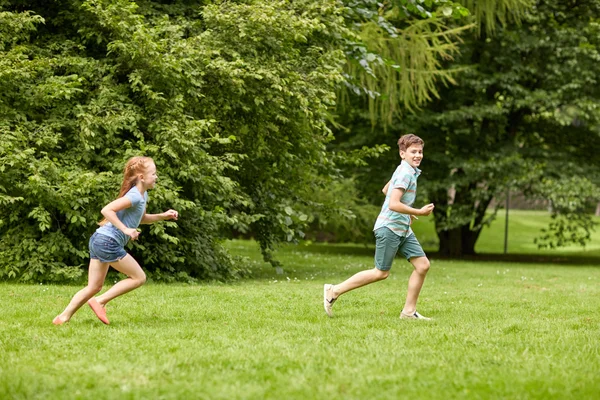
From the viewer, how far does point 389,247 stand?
7.88 metres

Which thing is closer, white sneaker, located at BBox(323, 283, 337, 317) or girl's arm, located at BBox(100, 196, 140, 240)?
girl's arm, located at BBox(100, 196, 140, 240)

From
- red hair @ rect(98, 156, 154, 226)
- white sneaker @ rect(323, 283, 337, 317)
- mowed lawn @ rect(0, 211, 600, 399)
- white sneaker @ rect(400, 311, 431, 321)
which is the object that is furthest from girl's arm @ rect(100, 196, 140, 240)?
white sneaker @ rect(400, 311, 431, 321)

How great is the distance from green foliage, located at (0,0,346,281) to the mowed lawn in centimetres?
147

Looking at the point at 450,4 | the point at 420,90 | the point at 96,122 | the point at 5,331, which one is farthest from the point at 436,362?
the point at 420,90

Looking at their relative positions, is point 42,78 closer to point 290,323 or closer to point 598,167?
point 290,323

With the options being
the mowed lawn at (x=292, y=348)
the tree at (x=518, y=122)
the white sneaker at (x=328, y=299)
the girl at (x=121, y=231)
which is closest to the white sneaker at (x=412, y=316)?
the mowed lawn at (x=292, y=348)

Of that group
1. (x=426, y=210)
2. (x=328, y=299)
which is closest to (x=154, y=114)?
(x=328, y=299)

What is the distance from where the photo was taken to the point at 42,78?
1227cm

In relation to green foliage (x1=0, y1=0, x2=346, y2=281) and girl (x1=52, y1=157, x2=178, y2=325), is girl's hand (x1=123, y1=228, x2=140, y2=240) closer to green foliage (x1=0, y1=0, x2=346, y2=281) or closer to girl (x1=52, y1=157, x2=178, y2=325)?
girl (x1=52, y1=157, x2=178, y2=325)

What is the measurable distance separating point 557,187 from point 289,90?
11.0 metres

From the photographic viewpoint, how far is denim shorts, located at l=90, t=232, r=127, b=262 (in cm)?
709

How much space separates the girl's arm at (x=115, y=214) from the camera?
6777mm

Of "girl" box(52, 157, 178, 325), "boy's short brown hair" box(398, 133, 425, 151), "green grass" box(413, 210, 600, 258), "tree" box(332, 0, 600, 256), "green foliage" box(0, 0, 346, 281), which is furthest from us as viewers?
"green grass" box(413, 210, 600, 258)

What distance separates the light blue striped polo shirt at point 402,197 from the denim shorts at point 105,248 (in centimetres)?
235
